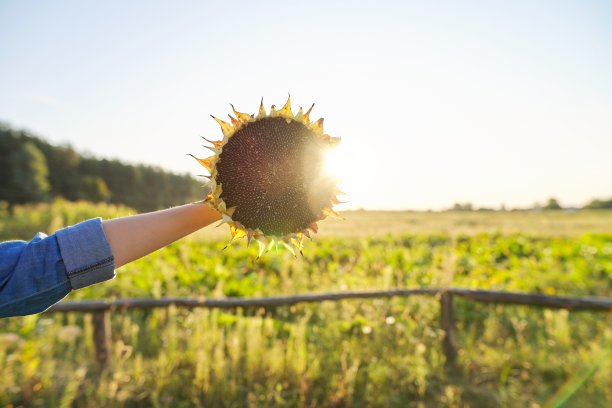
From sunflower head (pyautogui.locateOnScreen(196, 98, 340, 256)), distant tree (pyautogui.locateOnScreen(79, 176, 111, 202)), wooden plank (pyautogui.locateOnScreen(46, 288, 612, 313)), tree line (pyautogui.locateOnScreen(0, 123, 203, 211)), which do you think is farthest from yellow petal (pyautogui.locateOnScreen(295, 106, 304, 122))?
distant tree (pyautogui.locateOnScreen(79, 176, 111, 202))

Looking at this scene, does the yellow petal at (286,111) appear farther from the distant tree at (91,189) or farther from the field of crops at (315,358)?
the distant tree at (91,189)

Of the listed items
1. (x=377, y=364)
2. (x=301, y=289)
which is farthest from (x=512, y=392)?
(x=301, y=289)

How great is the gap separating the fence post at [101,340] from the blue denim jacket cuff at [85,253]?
13.4ft

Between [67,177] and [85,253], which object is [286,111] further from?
[67,177]

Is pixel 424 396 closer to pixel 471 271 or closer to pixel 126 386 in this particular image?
pixel 126 386

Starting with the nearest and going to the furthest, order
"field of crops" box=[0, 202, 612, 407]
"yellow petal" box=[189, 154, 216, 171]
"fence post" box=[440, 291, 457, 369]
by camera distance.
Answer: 1. "yellow petal" box=[189, 154, 216, 171]
2. "field of crops" box=[0, 202, 612, 407]
3. "fence post" box=[440, 291, 457, 369]

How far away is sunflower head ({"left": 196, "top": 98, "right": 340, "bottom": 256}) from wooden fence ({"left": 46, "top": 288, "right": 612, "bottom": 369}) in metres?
4.24

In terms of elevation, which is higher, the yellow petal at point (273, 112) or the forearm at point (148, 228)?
the yellow petal at point (273, 112)

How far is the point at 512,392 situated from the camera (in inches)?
184

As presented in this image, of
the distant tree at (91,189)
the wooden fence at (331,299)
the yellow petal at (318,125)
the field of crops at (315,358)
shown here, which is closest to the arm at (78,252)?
the yellow petal at (318,125)

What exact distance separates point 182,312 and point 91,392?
206cm

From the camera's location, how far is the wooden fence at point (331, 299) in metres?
4.84

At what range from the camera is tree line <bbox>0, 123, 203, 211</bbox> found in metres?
44.1

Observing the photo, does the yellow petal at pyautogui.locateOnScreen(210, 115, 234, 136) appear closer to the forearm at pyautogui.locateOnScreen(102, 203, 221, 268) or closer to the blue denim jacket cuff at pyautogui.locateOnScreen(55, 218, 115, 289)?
the forearm at pyautogui.locateOnScreen(102, 203, 221, 268)
